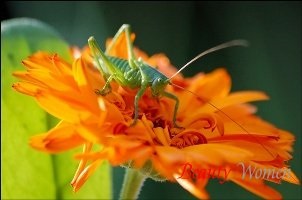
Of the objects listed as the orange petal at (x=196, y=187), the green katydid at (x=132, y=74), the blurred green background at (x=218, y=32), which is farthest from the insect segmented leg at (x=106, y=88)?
the blurred green background at (x=218, y=32)

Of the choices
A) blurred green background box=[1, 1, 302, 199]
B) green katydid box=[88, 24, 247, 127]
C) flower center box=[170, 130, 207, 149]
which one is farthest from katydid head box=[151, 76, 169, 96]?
blurred green background box=[1, 1, 302, 199]

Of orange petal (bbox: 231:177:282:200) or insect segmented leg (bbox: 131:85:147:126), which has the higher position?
insect segmented leg (bbox: 131:85:147:126)

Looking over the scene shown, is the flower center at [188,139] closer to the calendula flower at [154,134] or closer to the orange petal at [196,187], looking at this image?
the calendula flower at [154,134]

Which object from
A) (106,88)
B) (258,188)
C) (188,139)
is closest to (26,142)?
(106,88)

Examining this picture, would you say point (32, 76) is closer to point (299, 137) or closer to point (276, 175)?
point (276, 175)

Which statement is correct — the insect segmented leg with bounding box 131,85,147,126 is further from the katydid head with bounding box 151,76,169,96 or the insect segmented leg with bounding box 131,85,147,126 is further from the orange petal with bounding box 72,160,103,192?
the orange petal with bounding box 72,160,103,192

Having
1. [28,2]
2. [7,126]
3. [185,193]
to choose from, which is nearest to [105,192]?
[7,126]
